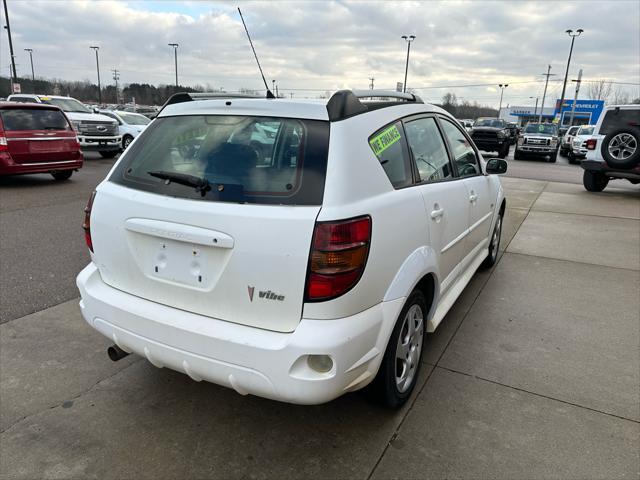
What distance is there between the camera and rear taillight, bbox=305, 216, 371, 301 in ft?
6.51

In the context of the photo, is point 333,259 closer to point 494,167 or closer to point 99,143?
point 494,167

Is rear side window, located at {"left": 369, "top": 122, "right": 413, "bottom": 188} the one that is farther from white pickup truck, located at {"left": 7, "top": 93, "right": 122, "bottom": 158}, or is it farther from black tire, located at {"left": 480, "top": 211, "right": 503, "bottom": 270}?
white pickup truck, located at {"left": 7, "top": 93, "right": 122, "bottom": 158}

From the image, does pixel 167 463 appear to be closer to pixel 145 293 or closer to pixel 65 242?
pixel 145 293

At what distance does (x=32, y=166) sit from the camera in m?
9.54

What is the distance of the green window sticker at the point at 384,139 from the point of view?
93.9 inches

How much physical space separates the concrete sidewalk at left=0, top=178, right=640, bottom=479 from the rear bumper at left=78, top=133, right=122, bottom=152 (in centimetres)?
1308

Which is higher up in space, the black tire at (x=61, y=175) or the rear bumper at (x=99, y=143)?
the rear bumper at (x=99, y=143)

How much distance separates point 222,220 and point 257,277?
11.9 inches

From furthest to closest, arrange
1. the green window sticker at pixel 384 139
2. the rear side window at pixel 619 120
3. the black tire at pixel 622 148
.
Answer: the rear side window at pixel 619 120 < the black tire at pixel 622 148 < the green window sticker at pixel 384 139

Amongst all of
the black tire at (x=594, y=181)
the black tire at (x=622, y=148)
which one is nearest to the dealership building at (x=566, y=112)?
the black tire at (x=594, y=181)

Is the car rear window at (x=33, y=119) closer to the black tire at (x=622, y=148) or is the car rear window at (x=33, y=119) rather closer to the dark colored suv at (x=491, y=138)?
the black tire at (x=622, y=148)

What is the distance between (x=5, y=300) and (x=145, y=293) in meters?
2.54

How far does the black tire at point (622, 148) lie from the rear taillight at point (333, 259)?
33.3 feet

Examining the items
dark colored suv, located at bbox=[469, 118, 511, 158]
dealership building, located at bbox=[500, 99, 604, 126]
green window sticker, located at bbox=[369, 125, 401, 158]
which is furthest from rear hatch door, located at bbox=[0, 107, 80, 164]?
dealership building, located at bbox=[500, 99, 604, 126]
